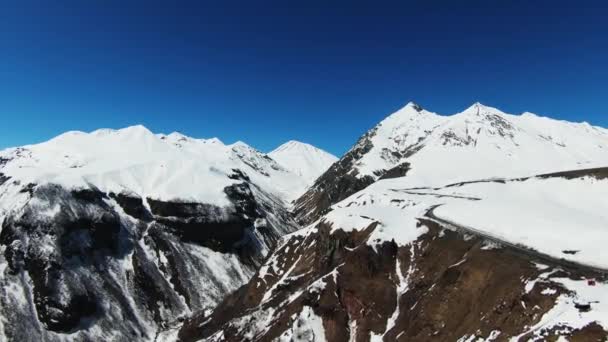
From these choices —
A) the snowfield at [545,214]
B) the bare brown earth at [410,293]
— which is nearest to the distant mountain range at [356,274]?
the bare brown earth at [410,293]

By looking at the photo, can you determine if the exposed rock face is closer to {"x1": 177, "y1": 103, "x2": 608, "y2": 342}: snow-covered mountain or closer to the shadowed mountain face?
{"x1": 177, "y1": 103, "x2": 608, "y2": 342}: snow-covered mountain

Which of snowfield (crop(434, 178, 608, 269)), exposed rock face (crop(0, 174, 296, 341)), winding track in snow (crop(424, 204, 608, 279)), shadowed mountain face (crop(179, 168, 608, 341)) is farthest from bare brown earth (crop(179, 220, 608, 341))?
exposed rock face (crop(0, 174, 296, 341))

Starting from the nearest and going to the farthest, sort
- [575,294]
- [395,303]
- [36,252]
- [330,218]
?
[575,294] < [395,303] < [330,218] < [36,252]

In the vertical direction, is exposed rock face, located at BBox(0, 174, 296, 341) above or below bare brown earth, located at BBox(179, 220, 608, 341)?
above

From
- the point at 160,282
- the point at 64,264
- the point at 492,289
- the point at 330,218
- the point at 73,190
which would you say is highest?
the point at 73,190

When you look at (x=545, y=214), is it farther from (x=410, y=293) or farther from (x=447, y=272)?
(x=410, y=293)

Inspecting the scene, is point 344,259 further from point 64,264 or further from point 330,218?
point 64,264

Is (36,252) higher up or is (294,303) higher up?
(36,252)

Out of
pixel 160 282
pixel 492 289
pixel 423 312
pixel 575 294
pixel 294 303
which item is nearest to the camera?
pixel 575 294

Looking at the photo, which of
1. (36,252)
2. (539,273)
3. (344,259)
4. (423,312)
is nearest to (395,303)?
(423,312)

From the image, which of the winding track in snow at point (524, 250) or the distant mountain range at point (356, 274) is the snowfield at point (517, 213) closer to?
the distant mountain range at point (356, 274)
